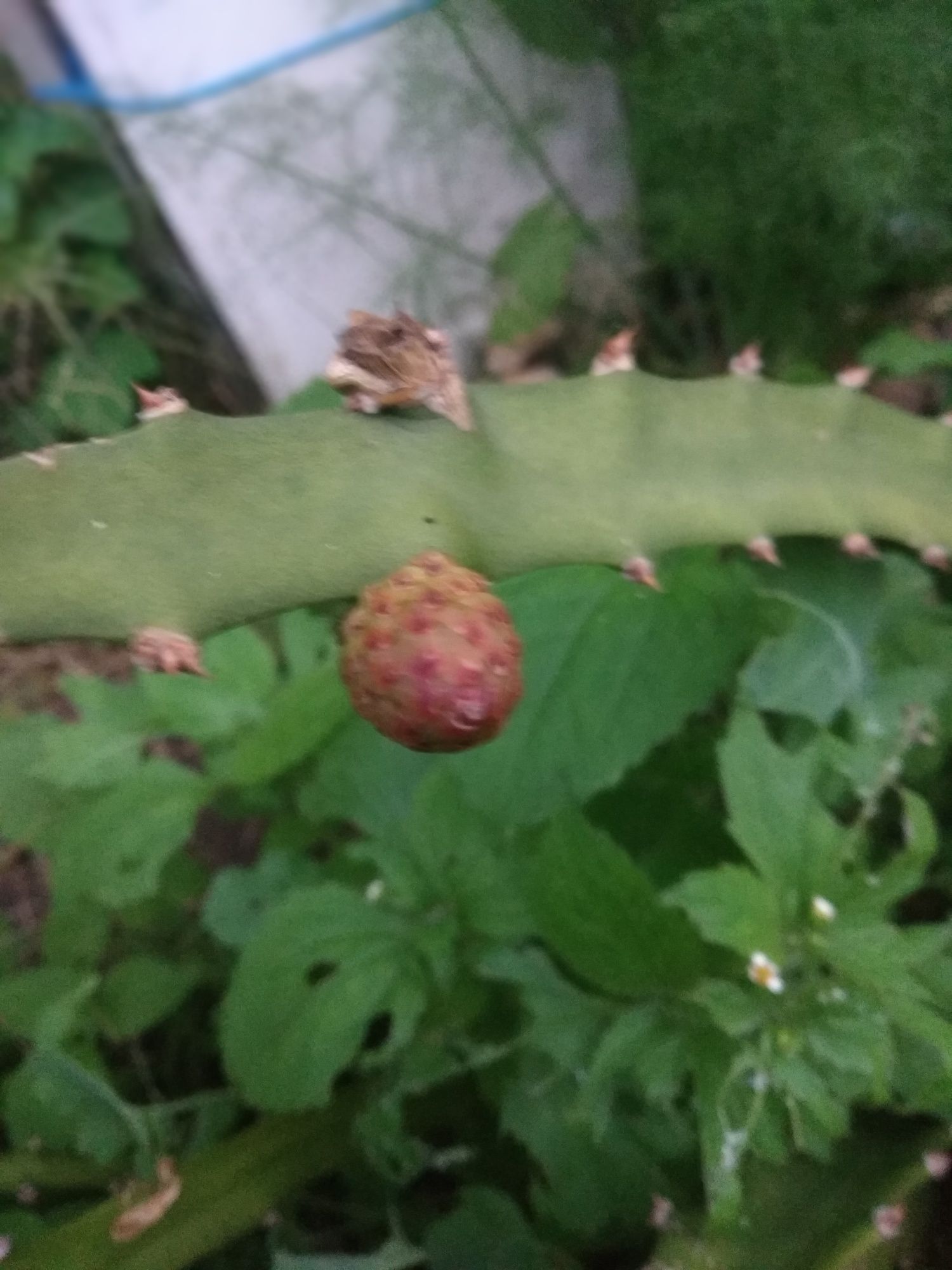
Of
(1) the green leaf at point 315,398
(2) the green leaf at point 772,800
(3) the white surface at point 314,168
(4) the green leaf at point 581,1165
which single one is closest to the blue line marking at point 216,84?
(3) the white surface at point 314,168

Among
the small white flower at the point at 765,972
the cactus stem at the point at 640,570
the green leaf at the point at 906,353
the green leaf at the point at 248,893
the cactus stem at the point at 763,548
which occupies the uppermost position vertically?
the cactus stem at the point at 640,570

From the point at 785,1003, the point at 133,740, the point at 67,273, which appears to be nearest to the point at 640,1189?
the point at 785,1003

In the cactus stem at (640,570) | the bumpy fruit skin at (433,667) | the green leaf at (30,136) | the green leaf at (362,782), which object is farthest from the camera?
the green leaf at (30,136)

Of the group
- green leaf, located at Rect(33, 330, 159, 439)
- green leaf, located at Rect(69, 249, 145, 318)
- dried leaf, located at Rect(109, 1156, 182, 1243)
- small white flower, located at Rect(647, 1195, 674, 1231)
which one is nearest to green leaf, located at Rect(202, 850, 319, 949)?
dried leaf, located at Rect(109, 1156, 182, 1243)

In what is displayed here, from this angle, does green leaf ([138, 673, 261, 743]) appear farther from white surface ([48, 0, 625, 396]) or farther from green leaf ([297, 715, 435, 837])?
white surface ([48, 0, 625, 396])

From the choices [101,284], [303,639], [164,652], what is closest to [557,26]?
[303,639]

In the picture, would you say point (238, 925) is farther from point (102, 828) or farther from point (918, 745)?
point (918, 745)

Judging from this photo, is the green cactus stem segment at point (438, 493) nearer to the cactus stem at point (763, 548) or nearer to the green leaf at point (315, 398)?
the cactus stem at point (763, 548)

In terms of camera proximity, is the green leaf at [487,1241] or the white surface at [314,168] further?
the white surface at [314,168]
